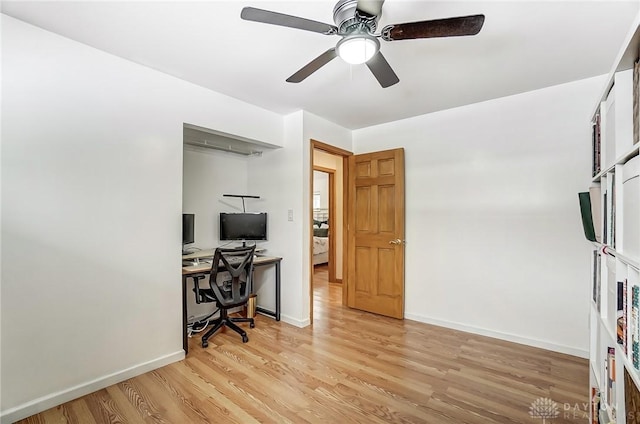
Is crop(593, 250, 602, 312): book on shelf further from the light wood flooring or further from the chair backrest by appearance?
the chair backrest

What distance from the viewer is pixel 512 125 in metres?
2.93

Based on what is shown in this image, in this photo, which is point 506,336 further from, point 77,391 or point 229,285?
point 77,391

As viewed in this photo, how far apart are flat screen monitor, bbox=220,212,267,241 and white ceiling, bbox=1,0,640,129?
4.52ft

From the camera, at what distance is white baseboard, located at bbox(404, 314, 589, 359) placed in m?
2.65

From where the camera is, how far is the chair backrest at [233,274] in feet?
9.34

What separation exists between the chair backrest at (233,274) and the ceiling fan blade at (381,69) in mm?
1981

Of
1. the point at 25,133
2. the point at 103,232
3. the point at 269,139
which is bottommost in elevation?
the point at 103,232

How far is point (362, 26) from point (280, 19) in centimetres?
42

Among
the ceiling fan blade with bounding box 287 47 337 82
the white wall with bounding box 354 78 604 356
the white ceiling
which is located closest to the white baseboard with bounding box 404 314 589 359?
the white wall with bounding box 354 78 604 356

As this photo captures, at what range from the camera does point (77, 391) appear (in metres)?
2.04

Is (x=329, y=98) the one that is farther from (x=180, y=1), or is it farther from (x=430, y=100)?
(x=180, y=1)

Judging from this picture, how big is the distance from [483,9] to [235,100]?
227 cm

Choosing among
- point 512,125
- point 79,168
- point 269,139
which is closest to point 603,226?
point 512,125

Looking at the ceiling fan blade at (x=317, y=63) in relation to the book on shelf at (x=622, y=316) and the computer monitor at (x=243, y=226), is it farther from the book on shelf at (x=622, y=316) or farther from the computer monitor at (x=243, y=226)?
the computer monitor at (x=243, y=226)
